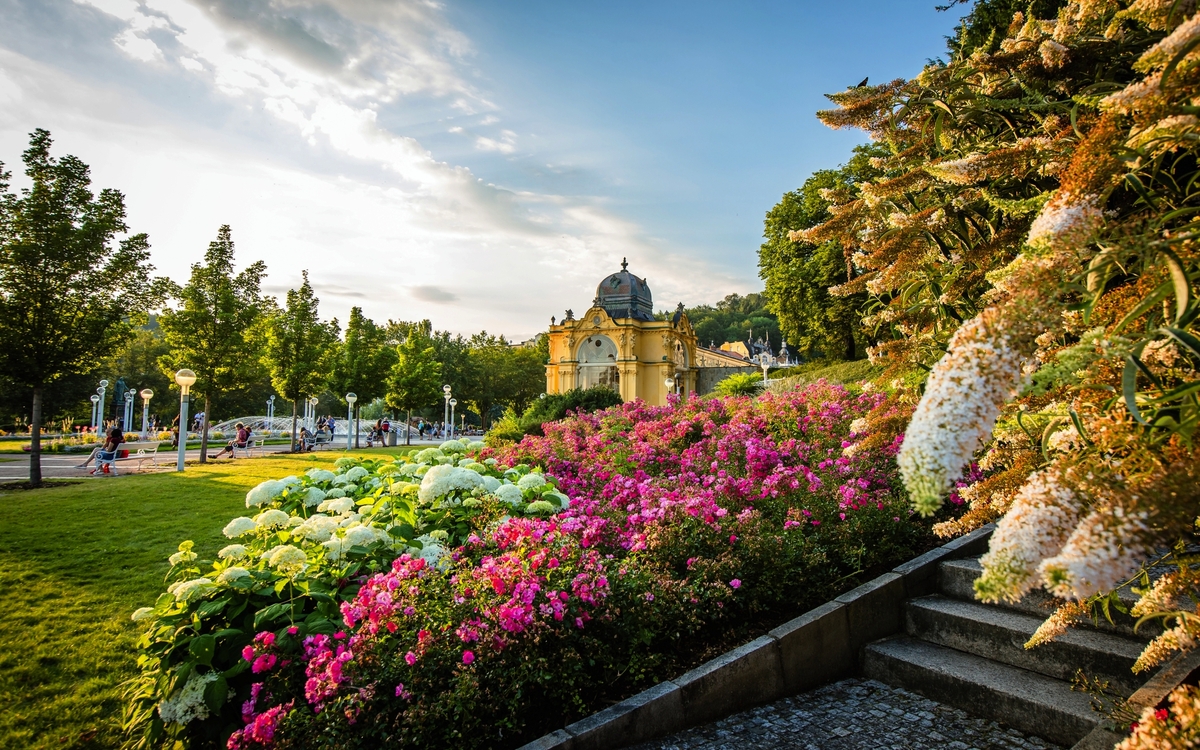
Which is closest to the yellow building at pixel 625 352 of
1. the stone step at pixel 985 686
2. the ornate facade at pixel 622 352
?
the ornate facade at pixel 622 352

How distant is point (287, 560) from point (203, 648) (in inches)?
23.1

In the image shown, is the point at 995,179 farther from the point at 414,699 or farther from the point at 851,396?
the point at 851,396

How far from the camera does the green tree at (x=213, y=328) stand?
2006 centimetres

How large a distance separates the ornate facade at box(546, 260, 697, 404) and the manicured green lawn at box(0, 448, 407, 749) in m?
32.5

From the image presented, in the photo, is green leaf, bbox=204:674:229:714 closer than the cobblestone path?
Yes

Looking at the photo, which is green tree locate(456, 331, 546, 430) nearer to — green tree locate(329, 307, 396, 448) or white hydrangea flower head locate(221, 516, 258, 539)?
green tree locate(329, 307, 396, 448)

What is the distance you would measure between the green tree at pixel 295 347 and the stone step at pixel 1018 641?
2610 centimetres

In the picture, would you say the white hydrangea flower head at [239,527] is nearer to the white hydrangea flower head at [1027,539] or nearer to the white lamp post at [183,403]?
the white hydrangea flower head at [1027,539]

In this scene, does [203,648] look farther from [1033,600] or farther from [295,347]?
[295,347]

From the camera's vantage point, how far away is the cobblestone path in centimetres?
323

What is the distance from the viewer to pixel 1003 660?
3.82m

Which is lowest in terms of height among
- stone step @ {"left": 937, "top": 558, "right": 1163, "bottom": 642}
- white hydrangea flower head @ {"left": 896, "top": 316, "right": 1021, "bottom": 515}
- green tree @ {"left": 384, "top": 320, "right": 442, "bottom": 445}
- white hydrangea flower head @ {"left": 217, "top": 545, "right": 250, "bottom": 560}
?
stone step @ {"left": 937, "top": 558, "right": 1163, "bottom": 642}

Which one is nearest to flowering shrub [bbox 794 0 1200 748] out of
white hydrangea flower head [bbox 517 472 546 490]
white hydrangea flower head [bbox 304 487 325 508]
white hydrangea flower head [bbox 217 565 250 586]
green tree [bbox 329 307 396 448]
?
white hydrangea flower head [bbox 217 565 250 586]

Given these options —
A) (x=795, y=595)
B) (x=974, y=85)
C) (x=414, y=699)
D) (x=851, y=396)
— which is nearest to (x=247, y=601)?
(x=414, y=699)
